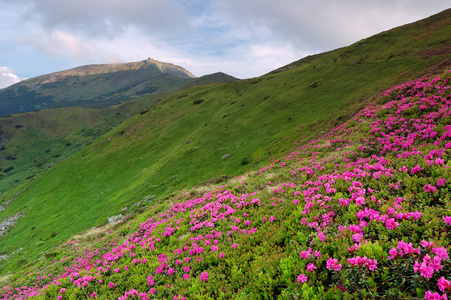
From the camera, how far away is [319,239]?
7648mm

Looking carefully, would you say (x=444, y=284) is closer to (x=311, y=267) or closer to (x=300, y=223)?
(x=311, y=267)

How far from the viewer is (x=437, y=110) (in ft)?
53.4

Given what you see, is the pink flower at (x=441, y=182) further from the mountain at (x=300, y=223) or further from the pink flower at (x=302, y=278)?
the pink flower at (x=302, y=278)

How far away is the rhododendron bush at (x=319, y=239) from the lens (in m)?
5.77

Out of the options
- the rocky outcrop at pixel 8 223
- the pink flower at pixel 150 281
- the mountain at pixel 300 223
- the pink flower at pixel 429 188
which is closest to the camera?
the mountain at pixel 300 223

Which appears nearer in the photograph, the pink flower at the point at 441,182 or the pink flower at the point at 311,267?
the pink flower at the point at 311,267

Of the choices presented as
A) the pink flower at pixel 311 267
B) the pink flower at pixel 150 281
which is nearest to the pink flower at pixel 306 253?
the pink flower at pixel 311 267

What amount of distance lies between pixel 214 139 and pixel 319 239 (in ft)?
155

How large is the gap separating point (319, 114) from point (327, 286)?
40.2 metres

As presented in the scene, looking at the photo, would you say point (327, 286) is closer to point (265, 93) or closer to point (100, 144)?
point (265, 93)

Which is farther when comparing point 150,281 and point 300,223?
point 150,281

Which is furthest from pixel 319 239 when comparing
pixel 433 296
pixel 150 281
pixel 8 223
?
pixel 8 223

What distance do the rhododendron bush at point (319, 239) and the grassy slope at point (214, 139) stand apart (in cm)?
1899

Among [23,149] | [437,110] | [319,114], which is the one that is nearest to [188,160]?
[319,114]
